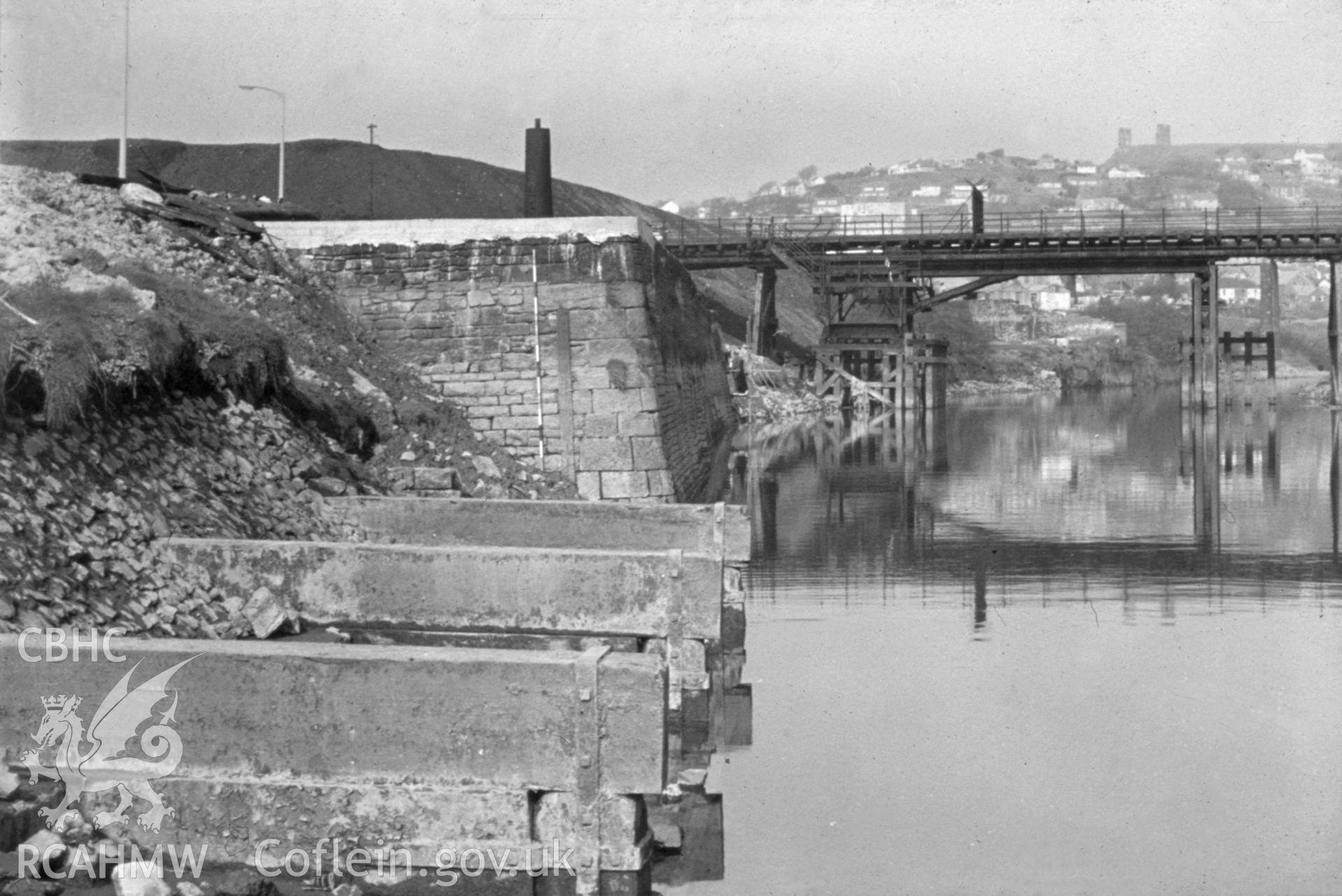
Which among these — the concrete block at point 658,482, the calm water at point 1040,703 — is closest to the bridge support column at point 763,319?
the calm water at point 1040,703

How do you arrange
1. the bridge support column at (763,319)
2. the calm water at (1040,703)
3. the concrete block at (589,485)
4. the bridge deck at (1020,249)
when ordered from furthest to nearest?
the bridge support column at (763,319), the bridge deck at (1020,249), the concrete block at (589,485), the calm water at (1040,703)

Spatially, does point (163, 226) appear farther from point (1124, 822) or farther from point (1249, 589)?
point (1124, 822)

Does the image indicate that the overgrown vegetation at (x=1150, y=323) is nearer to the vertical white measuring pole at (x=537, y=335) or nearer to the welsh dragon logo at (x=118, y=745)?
the vertical white measuring pole at (x=537, y=335)

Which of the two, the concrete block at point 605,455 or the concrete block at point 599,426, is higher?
the concrete block at point 599,426

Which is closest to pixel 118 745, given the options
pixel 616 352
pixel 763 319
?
pixel 616 352

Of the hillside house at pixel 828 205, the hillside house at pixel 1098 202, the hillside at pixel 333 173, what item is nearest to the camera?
the hillside at pixel 333 173

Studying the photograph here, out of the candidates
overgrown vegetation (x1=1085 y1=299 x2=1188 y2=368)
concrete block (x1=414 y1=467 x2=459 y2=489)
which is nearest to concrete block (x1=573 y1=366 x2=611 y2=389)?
concrete block (x1=414 y1=467 x2=459 y2=489)

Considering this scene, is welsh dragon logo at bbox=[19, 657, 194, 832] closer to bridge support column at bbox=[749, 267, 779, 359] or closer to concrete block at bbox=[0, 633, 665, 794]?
concrete block at bbox=[0, 633, 665, 794]

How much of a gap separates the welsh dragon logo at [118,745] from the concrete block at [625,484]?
1111 centimetres

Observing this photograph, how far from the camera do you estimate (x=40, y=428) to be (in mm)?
9711

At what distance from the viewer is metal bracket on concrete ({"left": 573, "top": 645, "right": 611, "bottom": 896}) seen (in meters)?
6.54

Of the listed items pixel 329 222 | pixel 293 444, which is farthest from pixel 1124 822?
pixel 329 222

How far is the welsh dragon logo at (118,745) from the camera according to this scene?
671cm

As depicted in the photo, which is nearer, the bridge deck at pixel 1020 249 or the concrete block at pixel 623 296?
the concrete block at pixel 623 296
